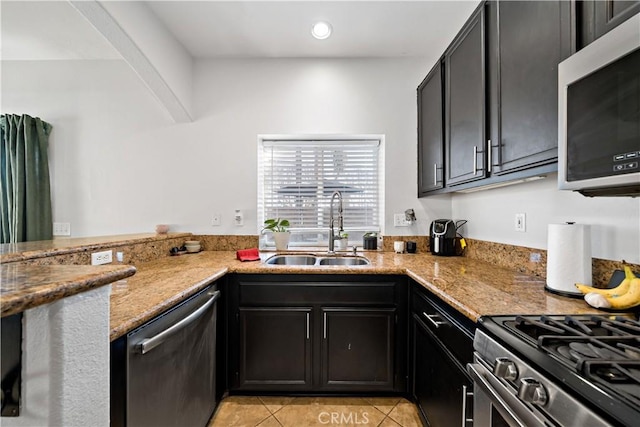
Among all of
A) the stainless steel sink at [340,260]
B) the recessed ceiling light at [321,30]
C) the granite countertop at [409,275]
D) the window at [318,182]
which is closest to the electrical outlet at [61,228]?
the granite countertop at [409,275]

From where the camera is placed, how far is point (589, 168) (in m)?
0.81

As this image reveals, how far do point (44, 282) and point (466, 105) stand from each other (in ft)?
6.32

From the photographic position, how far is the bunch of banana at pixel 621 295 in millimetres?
903

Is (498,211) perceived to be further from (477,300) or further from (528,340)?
(528,340)

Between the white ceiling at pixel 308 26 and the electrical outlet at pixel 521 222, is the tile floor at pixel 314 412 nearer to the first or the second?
the electrical outlet at pixel 521 222

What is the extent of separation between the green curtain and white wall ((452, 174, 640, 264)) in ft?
12.0

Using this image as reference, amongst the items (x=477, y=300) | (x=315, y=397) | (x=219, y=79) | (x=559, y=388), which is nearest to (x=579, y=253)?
(x=477, y=300)

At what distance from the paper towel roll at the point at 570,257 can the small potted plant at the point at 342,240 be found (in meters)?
1.48

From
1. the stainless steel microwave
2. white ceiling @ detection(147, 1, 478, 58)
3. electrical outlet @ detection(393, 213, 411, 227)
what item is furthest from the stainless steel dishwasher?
white ceiling @ detection(147, 1, 478, 58)

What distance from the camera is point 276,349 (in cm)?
178

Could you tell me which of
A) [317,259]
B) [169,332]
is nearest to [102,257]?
[169,332]

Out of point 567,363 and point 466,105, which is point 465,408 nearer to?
point 567,363

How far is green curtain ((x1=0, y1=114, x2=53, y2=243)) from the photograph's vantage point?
2406 mm

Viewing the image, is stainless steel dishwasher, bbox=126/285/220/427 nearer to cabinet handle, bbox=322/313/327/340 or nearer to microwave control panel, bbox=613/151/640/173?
cabinet handle, bbox=322/313/327/340
